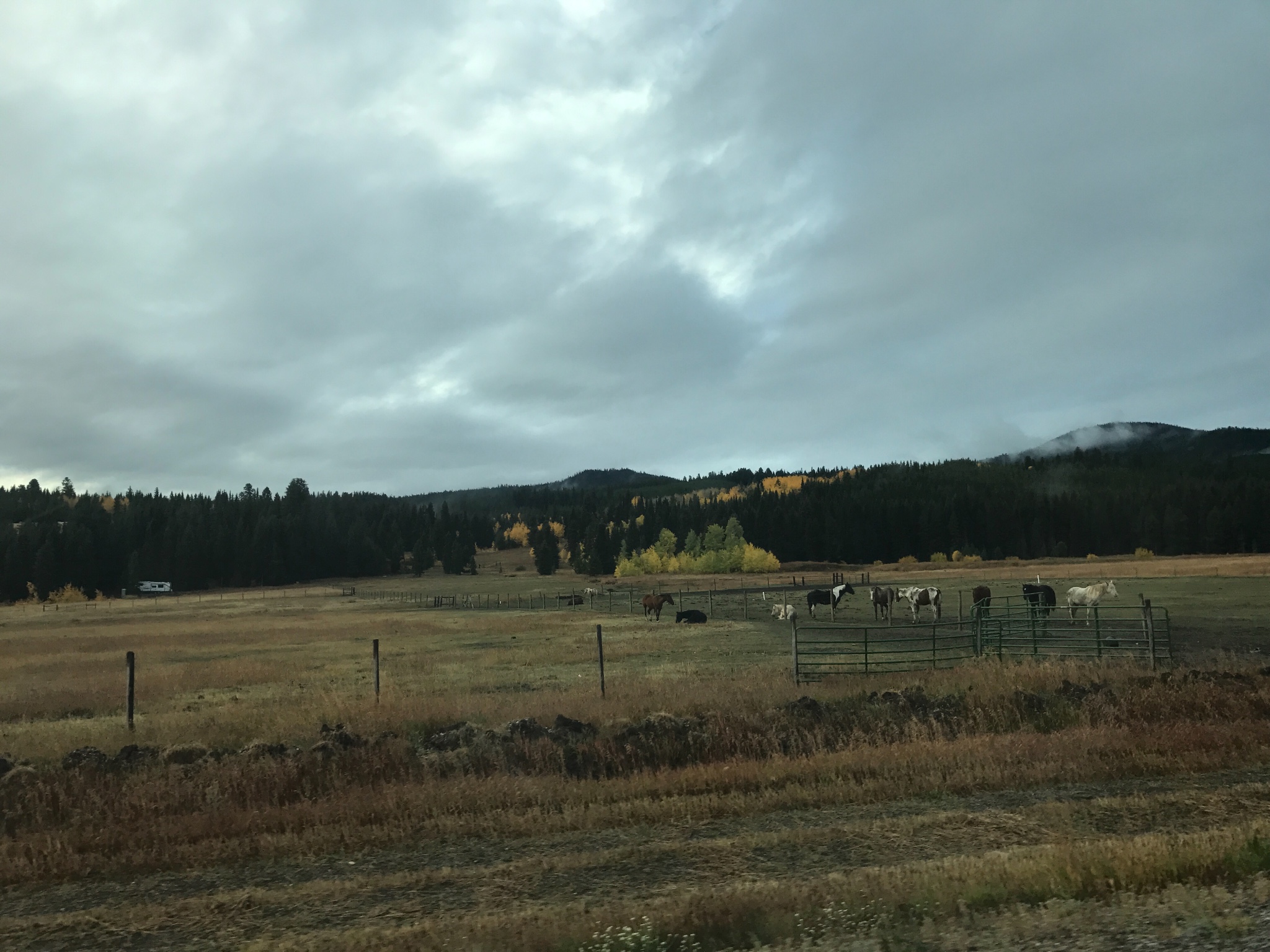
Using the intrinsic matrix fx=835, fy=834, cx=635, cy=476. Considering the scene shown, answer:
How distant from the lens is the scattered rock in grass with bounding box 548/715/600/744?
46.4 ft

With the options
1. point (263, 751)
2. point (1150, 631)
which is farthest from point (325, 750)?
point (1150, 631)

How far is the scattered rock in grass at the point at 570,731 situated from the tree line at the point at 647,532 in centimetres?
13057

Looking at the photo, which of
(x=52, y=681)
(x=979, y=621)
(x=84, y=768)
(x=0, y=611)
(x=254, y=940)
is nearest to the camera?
(x=254, y=940)

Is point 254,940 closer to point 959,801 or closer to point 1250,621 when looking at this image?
point 959,801

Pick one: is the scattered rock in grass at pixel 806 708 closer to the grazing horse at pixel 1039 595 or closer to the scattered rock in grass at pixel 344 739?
the scattered rock in grass at pixel 344 739

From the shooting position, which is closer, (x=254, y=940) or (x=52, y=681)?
(x=254, y=940)

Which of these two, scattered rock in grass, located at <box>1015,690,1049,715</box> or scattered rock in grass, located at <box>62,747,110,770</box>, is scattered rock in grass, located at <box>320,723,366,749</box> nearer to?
scattered rock in grass, located at <box>62,747,110,770</box>

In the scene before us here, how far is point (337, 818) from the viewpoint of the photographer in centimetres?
1060

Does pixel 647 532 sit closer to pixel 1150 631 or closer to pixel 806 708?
pixel 1150 631

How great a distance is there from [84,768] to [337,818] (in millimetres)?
5339

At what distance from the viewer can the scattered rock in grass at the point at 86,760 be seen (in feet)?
42.9

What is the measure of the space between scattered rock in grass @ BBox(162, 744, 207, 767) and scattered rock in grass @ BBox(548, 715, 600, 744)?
18.7ft

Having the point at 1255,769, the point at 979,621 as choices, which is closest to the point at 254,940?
the point at 1255,769

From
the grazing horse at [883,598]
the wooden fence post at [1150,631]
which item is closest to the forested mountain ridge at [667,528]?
the grazing horse at [883,598]
